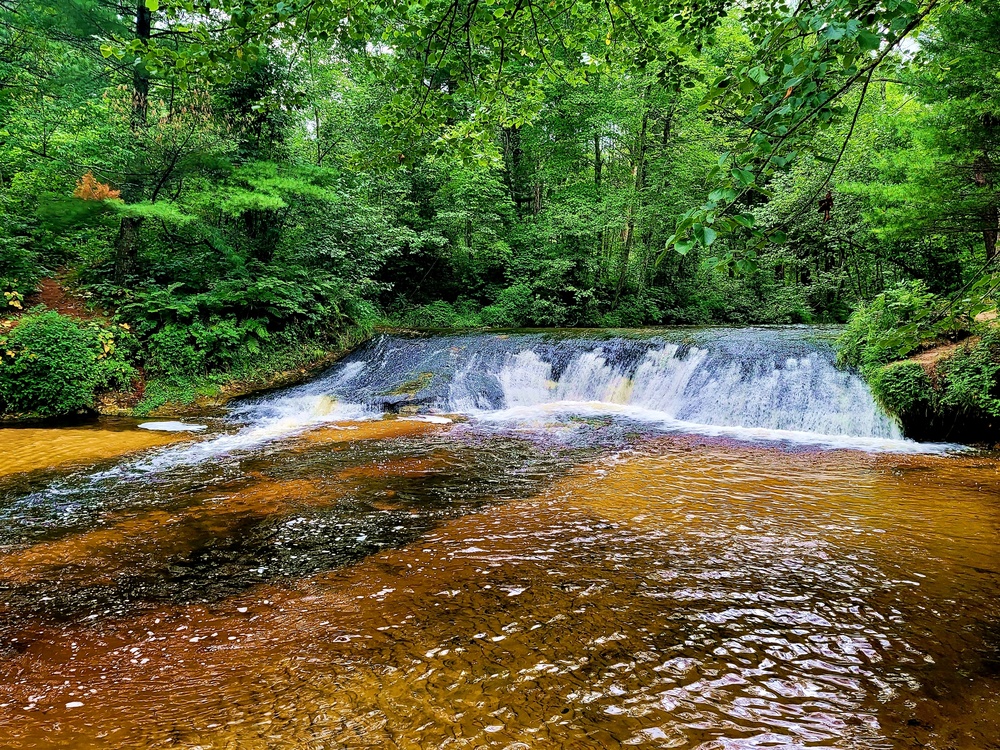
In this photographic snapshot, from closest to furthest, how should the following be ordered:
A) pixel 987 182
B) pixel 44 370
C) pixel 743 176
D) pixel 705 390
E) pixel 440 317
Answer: pixel 743 176 < pixel 987 182 < pixel 44 370 < pixel 705 390 < pixel 440 317

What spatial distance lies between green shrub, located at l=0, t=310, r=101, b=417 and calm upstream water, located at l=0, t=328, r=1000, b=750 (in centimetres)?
241

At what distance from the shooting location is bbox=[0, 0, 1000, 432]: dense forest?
243 cm

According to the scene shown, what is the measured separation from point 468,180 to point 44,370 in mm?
11998

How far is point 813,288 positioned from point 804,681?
19.6m

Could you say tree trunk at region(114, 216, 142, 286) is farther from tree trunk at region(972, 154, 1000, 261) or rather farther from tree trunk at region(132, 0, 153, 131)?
tree trunk at region(972, 154, 1000, 261)

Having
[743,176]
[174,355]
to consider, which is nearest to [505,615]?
[743,176]

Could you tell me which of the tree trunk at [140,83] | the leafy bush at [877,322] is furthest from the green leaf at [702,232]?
the tree trunk at [140,83]

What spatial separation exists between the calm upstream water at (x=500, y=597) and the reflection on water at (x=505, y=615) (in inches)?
0.6

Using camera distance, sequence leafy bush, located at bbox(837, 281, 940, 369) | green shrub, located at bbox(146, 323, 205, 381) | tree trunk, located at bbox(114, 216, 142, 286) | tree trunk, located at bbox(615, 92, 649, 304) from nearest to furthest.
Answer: leafy bush, located at bbox(837, 281, 940, 369)
green shrub, located at bbox(146, 323, 205, 381)
tree trunk, located at bbox(114, 216, 142, 286)
tree trunk, located at bbox(615, 92, 649, 304)

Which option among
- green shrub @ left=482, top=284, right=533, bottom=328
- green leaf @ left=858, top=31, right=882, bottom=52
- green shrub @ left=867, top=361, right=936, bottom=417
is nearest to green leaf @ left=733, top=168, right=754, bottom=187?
green leaf @ left=858, top=31, right=882, bottom=52

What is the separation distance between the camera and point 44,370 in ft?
28.0

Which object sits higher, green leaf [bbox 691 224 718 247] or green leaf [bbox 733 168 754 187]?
green leaf [bbox 733 168 754 187]

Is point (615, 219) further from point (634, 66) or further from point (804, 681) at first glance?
point (804, 681)

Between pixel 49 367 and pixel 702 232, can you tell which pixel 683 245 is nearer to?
pixel 702 232
